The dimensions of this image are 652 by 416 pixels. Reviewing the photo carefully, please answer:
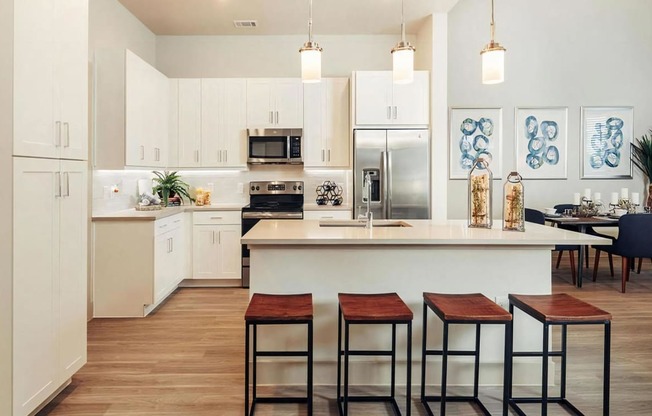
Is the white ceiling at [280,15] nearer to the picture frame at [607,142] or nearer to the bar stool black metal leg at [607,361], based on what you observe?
the picture frame at [607,142]

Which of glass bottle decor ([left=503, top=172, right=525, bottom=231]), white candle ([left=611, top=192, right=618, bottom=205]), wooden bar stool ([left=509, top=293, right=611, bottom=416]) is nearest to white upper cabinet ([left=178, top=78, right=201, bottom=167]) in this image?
glass bottle decor ([left=503, top=172, right=525, bottom=231])

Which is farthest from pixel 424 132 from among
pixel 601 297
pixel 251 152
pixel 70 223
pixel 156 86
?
pixel 70 223

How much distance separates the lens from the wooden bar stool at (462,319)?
2.13m

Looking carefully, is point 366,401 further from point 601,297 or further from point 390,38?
point 390,38

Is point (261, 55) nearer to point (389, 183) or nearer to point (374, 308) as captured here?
point (389, 183)

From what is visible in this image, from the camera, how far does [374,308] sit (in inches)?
89.9

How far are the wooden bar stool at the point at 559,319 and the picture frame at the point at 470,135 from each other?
12.9ft

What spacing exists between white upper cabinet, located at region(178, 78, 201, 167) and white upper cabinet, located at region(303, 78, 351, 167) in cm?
131

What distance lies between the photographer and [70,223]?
8.36ft

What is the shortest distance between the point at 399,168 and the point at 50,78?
344 cm

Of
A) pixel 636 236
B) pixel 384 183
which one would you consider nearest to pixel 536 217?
pixel 636 236

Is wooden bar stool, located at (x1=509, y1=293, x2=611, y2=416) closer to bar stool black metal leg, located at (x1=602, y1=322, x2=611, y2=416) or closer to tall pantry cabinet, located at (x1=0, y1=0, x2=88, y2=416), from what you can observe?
bar stool black metal leg, located at (x1=602, y1=322, x2=611, y2=416)

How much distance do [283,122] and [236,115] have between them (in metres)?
0.58

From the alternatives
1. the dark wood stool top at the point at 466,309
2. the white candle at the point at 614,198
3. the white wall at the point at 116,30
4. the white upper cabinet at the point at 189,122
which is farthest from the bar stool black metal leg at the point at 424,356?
the white candle at the point at 614,198
